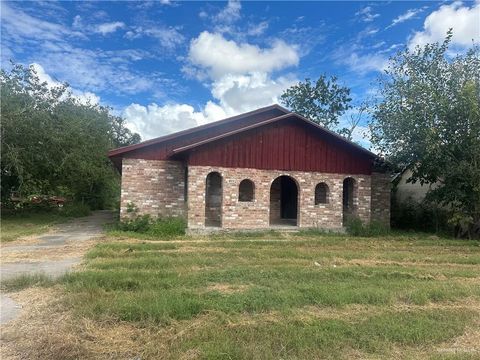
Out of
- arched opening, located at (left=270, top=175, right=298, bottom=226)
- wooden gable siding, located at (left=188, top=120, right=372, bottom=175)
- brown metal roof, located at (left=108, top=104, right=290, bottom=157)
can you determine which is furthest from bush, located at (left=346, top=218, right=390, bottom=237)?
brown metal roof, located at (left=108, top=104, right=290, bottom=157)

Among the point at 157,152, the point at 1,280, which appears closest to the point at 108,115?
the point at 157,152

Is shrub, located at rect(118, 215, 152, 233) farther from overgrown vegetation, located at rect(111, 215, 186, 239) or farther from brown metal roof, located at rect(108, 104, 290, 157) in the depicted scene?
brown metal roof, located at rect(108, 104, 290, 157)

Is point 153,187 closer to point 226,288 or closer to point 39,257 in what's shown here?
point 39,257

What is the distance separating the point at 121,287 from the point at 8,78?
57.0 feet

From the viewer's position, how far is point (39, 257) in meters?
9.59

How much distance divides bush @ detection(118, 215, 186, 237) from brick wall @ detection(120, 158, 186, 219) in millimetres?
636

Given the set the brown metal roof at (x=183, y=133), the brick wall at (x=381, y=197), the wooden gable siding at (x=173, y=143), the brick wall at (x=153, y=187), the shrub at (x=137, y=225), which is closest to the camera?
the shrub at (x=137, y=225)

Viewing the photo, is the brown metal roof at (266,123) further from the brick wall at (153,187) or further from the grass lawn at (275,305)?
the grass lawn at (275,305)

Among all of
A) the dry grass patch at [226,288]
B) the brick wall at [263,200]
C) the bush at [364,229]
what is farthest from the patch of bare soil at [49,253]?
the bush at [364,229]

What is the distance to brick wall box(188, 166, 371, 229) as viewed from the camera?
1498 cm

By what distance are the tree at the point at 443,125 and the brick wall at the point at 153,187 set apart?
392 inches

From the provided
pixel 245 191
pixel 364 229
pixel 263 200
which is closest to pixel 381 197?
pixel 364 229

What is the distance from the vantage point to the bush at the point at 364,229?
16.0 meters

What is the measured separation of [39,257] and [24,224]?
956cm
